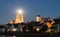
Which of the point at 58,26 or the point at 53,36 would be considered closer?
the point at 53,36

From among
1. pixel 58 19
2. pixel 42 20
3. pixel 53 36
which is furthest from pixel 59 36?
pixel 42 20

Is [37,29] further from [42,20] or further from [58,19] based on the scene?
[42,20]

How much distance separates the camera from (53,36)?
43.4m

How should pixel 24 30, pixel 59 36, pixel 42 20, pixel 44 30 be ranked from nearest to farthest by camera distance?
pixel 59 36 → pixel 44 30 → pixel 24 30 → pixel 42 20

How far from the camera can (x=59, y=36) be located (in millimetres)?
42062

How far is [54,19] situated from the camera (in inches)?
2361

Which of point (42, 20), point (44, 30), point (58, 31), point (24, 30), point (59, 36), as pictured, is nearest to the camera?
point (59, 36)

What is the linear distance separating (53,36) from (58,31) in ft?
20.4

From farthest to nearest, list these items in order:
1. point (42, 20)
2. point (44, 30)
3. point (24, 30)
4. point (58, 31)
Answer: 1. point (42, 20)
2. point (24, 30)
3. point (44, 30)
4. point (58, 31)

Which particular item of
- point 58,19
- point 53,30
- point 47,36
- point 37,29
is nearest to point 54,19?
point 58,19

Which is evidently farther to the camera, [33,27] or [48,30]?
[33,27]

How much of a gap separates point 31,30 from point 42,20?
1567 cm

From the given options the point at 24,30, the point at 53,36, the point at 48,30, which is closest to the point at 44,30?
the point at 48,30

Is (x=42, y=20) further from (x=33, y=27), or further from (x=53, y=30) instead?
(x=53, y=30)
